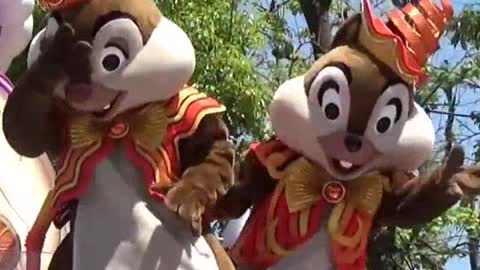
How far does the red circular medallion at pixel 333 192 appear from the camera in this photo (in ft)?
10.3

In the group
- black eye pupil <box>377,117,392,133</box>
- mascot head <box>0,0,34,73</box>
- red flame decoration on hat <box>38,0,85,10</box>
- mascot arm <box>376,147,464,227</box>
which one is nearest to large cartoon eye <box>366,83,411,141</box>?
black eye pupil <box>377,117,392,133</box>

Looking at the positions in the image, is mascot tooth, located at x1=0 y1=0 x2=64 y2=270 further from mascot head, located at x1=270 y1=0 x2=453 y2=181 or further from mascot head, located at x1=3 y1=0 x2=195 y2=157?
mascot head, located at x1=270 y1=0 x2=453 y2=181

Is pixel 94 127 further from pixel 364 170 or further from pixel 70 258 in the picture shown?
→ pixel 364 170

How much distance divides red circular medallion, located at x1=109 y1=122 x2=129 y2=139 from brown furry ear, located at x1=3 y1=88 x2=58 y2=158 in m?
0.16

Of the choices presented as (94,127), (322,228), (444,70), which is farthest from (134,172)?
(444,70)

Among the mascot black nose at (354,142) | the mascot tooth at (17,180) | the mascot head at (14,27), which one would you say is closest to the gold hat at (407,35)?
the mascot black nose at (354,142)

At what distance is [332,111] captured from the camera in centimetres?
310

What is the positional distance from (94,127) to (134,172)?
149 mm

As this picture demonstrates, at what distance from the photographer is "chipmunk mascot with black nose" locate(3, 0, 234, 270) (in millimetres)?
2914

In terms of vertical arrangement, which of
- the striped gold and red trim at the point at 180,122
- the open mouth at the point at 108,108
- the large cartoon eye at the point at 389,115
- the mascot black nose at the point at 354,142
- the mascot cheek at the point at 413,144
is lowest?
the mascot cheek at the point at 413,144

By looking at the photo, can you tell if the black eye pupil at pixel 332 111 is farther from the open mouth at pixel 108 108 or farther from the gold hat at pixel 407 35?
the open mouth at pixel 108 108

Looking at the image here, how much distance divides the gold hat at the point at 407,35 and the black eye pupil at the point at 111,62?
0.65 m

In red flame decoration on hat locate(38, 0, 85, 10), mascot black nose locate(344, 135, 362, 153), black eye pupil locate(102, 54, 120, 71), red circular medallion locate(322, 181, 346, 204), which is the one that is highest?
red flame decoration on hat locate(38, 0, 85, 10)

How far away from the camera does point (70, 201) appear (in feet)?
9.92
